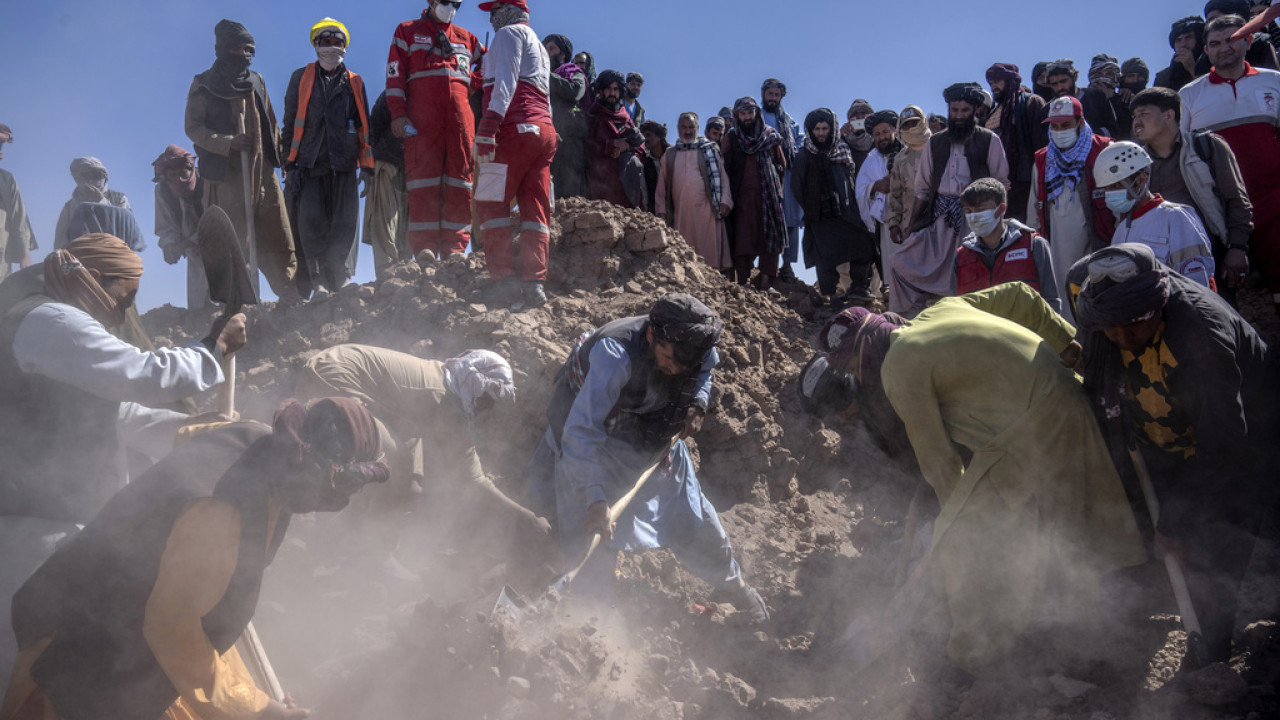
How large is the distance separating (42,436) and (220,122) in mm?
3853

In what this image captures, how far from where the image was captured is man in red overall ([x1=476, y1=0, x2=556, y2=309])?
5.01m

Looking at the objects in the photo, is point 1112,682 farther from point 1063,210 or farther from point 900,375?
point 1063,210

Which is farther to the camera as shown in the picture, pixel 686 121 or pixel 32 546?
pixel 686 121

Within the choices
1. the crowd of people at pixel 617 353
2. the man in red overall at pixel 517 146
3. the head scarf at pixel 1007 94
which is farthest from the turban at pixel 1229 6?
the man in red overall at pixel 517 146

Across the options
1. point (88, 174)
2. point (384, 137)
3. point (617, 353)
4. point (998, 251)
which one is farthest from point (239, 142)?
point (998, 251)

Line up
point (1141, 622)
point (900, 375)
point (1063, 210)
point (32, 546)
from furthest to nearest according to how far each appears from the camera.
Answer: point (1063, 210)
point (1141, 622)
point (900, 375)
point (32, 546)

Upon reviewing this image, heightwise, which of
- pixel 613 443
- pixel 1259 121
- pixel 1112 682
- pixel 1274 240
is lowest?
pixel 1112 682

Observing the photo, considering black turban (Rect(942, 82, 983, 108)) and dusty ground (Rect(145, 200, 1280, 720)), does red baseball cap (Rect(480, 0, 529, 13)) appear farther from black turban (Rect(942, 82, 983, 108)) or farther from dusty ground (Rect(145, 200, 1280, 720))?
black turban (Rect(942, 82, 983, 108))

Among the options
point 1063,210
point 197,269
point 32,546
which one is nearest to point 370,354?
point 32,546

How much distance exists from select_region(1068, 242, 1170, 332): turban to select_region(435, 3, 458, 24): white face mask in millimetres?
Result: 4645

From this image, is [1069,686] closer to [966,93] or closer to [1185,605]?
[1185,605]

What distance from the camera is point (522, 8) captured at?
16.9 ft

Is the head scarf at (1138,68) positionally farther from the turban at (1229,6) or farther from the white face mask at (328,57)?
the white face mask at (328,57)

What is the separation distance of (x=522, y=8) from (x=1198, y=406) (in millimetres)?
4202
